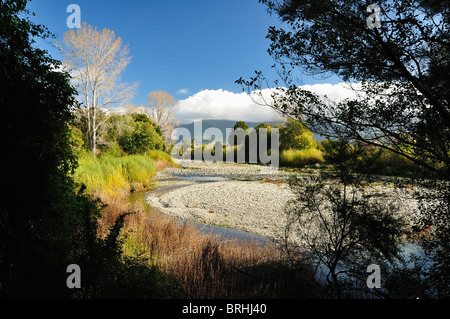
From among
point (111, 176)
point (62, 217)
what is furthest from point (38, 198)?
point (111, 176)

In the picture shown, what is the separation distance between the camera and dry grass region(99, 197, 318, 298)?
292 cm

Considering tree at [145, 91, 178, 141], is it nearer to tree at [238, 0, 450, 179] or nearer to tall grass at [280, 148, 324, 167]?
tall grass at [280, 148, 324, 167]

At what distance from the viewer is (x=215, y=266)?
140 inches

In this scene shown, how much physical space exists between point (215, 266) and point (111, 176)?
8136 millimetres

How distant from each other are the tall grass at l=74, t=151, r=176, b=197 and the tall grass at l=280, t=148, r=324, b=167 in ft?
44.4

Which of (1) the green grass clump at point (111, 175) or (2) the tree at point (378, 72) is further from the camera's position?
(1) the green grass clump at point (111, 175)

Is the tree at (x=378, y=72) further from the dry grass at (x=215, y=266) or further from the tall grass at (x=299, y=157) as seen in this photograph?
the tall grass at (x=299, y=157)

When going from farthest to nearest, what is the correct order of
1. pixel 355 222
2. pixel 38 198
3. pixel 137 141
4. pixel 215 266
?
pixel 137 141, pixel 215 266, pixel 355 222, pixel 38 198

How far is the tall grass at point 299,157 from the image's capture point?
20469 millimetres

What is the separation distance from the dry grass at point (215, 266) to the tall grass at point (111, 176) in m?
3.25

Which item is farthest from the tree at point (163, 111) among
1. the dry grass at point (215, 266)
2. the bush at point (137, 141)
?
the dry grass at point (215, 266)

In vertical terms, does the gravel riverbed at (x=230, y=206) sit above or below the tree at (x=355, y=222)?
below

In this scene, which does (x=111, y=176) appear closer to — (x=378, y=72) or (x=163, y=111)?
(x=378, y=72)
